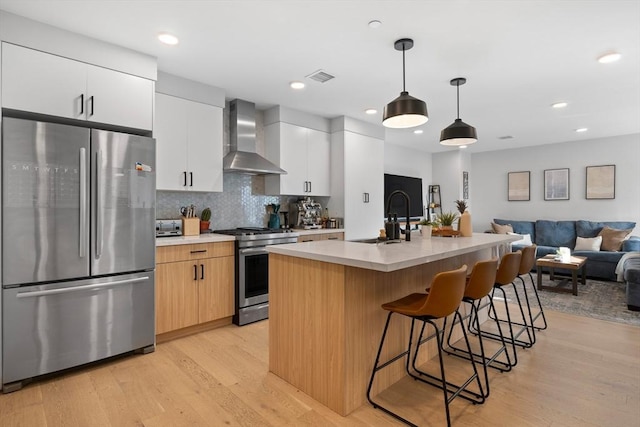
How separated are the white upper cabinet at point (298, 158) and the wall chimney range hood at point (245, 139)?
0.25 meters

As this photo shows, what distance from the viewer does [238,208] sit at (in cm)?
438

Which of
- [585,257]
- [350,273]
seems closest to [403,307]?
[350,273]

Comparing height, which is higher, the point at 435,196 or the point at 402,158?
the point at 402,158

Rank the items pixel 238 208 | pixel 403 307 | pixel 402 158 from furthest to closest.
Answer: pixel 402 158, pixel 238 208, pixel 403 307

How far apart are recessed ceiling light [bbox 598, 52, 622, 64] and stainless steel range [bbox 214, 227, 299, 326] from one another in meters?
3.42

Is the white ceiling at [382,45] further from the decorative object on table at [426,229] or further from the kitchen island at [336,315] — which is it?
the kitchen island at [336,315]

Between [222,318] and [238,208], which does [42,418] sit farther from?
[238,208]

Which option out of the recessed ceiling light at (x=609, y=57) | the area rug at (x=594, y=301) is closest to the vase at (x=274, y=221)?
the area rug at (x=594, y=301)

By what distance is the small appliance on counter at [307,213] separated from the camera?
4730 mm

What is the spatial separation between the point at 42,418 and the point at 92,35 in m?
2.65

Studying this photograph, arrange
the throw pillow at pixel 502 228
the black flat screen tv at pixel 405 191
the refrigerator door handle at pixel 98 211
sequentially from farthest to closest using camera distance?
the throw pillow at pixel 502 228 → the black flat screen tv at pixel 405 191 → the refrigerator door handle at pixel 98 211

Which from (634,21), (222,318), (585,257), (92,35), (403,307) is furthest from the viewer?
(585,257)

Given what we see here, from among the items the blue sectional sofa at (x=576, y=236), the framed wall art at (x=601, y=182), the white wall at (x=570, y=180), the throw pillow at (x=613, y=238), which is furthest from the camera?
the framed wall art at (x=601, y=182)

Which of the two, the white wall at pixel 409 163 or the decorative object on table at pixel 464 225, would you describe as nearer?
the decorative object on table at pixel 464 225
